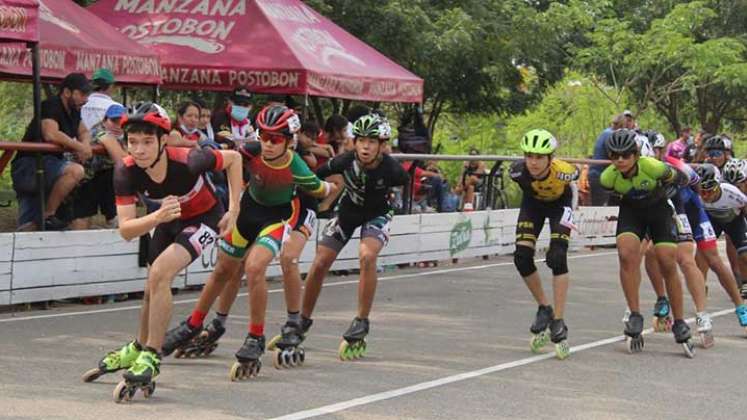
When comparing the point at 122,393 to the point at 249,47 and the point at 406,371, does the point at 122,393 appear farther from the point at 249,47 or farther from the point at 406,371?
the point at 249,47

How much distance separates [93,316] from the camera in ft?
42.0

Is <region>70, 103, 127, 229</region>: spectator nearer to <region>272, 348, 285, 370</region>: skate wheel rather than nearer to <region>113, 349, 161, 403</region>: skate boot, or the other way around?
<region>272, 348, 285, 370</region>: skate wheel

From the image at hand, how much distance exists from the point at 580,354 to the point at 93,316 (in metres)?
4.59

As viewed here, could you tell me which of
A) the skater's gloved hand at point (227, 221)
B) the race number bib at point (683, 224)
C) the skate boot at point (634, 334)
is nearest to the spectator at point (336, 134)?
the race number bib at point (683, 224)

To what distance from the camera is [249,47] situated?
19047 millimetres

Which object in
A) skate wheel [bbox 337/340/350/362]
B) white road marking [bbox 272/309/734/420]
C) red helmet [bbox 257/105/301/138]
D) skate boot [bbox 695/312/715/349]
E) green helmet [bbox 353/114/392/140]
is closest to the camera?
white road marking [bbox 272/309/734/420]

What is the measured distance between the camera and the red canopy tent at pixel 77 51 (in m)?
16.2

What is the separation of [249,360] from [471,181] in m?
11.9

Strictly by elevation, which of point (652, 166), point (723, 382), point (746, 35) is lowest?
point (723, 382)

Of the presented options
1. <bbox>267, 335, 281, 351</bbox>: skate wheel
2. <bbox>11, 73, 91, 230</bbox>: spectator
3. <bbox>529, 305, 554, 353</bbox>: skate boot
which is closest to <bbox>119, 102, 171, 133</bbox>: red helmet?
<bbox>267, 335, 281, 351</bbox>: skate wheel

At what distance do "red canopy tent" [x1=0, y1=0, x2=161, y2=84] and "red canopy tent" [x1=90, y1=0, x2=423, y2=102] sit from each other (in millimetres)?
1649

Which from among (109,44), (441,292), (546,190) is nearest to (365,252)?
(546,190)

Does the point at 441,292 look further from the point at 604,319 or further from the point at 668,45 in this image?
the point at 668,45

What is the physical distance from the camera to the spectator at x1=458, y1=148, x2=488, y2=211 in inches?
817
